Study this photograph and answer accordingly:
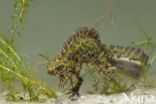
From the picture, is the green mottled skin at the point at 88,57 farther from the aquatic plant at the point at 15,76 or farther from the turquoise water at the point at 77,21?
the turquoise water at the point at 77,21

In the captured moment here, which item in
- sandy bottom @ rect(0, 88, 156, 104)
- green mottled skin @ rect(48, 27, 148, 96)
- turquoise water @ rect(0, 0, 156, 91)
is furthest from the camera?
turquoise water @ rect(0, 0, 156, 91)

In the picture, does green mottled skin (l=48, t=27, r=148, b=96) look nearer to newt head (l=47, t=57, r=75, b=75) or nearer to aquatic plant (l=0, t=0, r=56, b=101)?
newt head (l=47, t=57, r=75, b=75)

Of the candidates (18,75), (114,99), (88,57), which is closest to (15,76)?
(18,75)

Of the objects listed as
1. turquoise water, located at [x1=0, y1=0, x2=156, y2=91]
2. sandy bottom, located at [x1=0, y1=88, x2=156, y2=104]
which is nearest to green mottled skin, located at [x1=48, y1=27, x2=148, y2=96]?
sandy bottom, located at [x1=0, y1=88, x2=156, y2=104]

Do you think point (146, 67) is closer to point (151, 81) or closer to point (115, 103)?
point (151, 81)

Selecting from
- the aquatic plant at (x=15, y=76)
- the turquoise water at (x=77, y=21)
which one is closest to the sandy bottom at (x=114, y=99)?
the aquatic plant at (x=15, y=76)

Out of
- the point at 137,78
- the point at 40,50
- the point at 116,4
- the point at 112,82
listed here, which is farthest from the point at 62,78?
the point at 116,4

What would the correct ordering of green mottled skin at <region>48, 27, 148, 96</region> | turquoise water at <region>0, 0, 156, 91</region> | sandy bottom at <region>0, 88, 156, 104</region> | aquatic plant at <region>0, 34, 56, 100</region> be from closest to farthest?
sandy bottom at <region>0, 88, 156, 104</region>, aquatic plant at <region>0, 34, 56, 100</region>, green mottled skin at <region>48, 27, 148, 96</region>, turquoise water at <region>0, 0, 156, 91</region>
